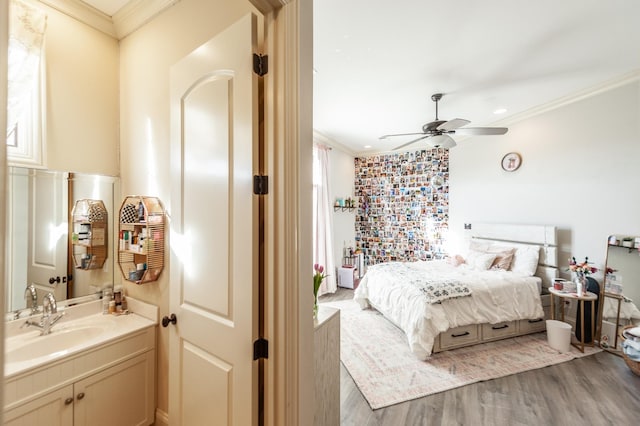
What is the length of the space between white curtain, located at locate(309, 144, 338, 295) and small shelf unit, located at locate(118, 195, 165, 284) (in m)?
3.14

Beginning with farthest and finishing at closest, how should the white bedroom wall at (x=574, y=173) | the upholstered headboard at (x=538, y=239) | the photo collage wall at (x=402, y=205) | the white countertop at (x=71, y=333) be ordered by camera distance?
1. the photo collage wall at (x=402, y=205)
2. the upholstered headboard at (x=538, y=239)
3. the white bedroom wall at (x=574, y=173)
4. the white countertop at (x=71, y=333)

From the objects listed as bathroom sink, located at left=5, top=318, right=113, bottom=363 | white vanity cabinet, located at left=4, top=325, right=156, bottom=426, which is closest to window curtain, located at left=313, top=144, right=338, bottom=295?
white vanity cabinet, located at left=4, top=325, right=156, bottom=426

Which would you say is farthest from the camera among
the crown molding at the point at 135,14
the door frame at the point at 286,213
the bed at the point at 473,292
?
the bed at the point at 473,292

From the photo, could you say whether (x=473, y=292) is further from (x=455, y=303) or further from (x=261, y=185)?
(x=261, y=185)

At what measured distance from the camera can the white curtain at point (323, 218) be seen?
4.72 m

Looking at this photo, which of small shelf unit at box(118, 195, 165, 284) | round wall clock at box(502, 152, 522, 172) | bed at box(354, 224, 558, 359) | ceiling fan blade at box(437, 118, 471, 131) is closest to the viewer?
small shelf unit at box(118, 195, 165, 284)

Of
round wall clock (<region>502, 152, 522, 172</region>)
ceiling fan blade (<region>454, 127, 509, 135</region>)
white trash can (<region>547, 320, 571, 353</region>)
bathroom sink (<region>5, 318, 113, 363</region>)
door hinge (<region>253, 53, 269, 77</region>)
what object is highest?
ceiling fan blade (<region>454, 127, 509, 135</region>)

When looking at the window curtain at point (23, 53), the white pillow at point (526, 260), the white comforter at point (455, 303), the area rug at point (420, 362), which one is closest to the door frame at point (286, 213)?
the area rug at point (420, 362)

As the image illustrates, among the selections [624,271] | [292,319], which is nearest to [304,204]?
[292,319]

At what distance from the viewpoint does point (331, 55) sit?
2.39 meters

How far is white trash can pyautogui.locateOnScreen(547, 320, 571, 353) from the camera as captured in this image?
2785 mm

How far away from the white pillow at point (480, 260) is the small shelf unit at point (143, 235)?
3979 millimetres

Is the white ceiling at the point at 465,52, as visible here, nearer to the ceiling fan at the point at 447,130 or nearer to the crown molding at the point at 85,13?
the ceiling fan at the point at 447,130

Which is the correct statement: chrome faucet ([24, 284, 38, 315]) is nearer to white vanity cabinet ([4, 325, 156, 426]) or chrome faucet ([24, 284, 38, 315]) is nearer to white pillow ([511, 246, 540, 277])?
white vanity cabinet ([4, 325, 156, 426])
